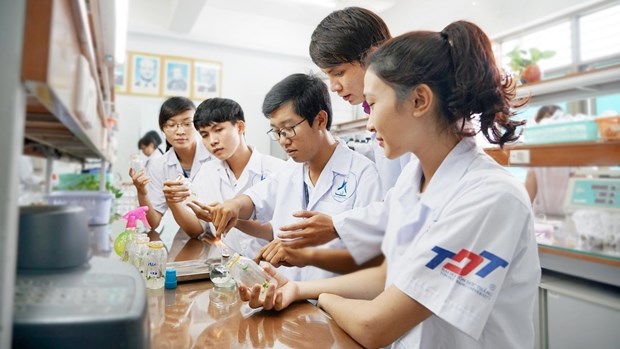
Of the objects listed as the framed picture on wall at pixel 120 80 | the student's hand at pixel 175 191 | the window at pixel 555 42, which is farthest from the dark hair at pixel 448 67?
the window at pixel 555 42

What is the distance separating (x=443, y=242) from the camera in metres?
0.78

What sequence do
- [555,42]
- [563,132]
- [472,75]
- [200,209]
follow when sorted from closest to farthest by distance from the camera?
1. [472,75]
2. [200,209]
3. [563,132]
4. [555,42]

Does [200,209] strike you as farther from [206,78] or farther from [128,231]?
[206,78]

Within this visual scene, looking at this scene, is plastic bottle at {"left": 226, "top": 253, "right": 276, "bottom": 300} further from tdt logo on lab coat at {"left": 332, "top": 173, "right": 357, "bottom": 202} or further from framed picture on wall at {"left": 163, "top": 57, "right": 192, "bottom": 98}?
framed picture on wall at {"left": 163, "top": 57, "right": 192, "bottom": 98}

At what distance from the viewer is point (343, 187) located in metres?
1.37

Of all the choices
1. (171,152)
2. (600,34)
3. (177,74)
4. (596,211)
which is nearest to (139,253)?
(171,152)

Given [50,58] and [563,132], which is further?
[563,132]

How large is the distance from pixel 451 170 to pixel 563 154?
1.79 metres

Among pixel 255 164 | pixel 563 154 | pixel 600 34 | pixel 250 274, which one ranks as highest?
pixel 600 34

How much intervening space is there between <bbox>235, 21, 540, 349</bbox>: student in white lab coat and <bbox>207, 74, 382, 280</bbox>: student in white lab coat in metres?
0.31

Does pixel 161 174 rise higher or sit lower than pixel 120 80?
lower

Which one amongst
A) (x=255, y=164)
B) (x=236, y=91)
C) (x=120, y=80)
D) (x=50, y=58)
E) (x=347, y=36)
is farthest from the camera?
(x=120, y=80)

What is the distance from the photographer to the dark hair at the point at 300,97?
123cm

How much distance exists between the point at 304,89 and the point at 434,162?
518 mm
